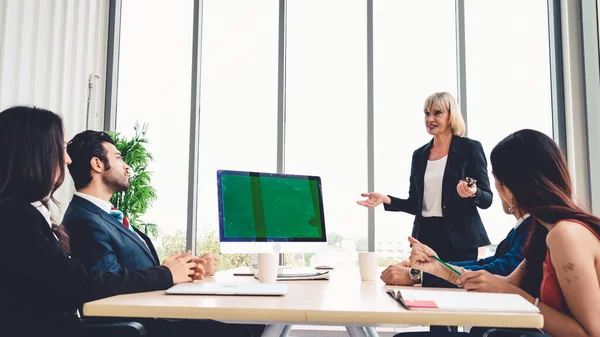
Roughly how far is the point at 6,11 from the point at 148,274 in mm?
3054

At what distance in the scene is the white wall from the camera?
3754 millimetres

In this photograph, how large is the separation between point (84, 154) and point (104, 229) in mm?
535

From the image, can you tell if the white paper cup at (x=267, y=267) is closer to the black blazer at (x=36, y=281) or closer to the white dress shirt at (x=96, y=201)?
the black blazer at (x=36, y=281)

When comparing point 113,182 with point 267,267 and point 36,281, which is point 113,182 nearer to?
point 267,267

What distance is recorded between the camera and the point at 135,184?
4.39 meters

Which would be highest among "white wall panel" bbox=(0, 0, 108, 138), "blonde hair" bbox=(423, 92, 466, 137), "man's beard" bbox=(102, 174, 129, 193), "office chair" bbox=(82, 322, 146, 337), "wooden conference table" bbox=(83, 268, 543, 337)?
"white wall panel" bbox=(0, 0, 108, 138)

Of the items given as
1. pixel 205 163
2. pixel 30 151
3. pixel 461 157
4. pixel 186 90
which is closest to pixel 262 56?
pixel 186 90

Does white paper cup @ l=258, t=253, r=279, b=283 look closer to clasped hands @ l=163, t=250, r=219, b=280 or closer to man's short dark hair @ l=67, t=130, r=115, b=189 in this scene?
clasped hands @ l=163, t=250, r=219, b=280

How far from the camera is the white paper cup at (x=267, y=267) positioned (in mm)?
1803

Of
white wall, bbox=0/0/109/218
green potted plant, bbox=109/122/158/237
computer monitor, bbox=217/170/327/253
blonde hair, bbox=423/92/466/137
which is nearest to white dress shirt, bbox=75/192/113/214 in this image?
computer monitor, bbox=217/170/327/253

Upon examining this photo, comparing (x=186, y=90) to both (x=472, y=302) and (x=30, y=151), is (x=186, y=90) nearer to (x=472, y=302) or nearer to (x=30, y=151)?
(x=30, y=151)

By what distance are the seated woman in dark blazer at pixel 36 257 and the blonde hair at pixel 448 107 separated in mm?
1895

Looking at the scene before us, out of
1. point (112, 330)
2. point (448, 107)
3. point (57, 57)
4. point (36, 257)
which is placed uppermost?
point (57, 57)

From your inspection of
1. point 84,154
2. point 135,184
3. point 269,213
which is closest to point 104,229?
point 84,154
